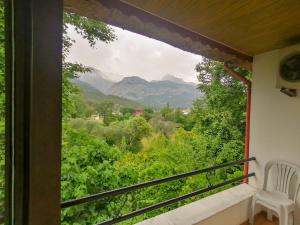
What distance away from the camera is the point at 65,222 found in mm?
4086

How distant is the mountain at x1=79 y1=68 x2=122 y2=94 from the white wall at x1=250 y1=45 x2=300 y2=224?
3.21 m

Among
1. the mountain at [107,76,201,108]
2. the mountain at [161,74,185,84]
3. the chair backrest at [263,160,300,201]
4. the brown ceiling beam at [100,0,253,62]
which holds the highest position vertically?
the mountain at [161,74,185,84]

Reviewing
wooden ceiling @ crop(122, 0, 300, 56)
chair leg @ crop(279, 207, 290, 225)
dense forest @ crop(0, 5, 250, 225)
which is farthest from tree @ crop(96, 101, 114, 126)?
chair leg @ crop(279, 207, 290, 225)

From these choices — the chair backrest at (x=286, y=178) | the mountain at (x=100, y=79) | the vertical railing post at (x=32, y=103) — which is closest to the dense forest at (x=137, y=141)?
the mountain at (x=100, y=79)

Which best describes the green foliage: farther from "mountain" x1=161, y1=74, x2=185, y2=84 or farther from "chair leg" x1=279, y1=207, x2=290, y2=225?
"chair leg" x1=279, y1=207, x2=290, y2=225

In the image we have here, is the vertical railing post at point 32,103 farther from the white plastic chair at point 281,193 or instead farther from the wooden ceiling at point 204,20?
the white plastic chair at point 281,193

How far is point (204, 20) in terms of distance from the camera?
1772 mm

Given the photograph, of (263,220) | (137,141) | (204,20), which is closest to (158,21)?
(204,20)

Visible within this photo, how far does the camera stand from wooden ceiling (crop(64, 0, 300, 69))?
4.90 feet

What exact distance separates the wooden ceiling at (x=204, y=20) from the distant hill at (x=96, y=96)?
3009 mm

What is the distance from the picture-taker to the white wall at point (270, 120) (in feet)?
7.73

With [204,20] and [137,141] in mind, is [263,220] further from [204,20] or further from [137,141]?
[137,141]

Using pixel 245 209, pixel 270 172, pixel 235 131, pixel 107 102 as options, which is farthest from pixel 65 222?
pixel 235 131

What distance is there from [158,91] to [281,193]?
4.07m
